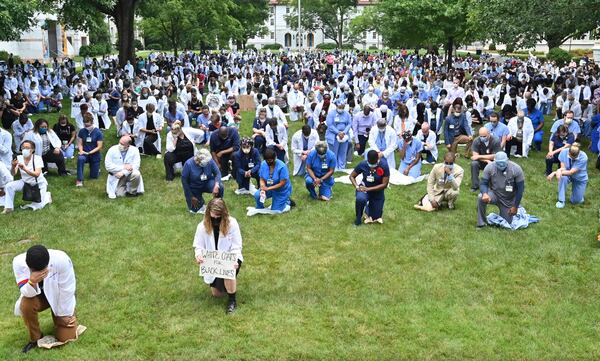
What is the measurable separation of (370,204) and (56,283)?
531 cm

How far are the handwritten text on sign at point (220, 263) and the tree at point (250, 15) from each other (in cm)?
5350

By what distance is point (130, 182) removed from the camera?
11688mm

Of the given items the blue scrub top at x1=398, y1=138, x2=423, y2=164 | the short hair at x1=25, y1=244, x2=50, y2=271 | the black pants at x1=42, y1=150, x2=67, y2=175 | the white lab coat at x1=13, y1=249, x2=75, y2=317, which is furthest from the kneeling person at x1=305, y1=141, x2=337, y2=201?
the short hair at x1=25, y1=244, x2=50, y2=271

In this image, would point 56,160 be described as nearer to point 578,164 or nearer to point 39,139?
point 39,139

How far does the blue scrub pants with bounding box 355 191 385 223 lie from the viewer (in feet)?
31.7

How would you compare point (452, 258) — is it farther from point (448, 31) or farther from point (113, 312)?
point (448, 31)

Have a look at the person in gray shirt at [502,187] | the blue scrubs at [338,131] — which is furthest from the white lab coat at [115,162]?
the person in gray shirt at [502,187]

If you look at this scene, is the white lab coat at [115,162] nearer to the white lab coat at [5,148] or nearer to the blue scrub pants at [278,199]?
the white lab coat at [5,148]

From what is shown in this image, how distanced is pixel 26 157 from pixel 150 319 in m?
5.17

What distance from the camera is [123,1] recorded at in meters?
29.2

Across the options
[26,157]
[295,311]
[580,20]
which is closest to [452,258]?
[295,311]

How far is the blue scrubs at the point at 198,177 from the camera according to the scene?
10109 mm

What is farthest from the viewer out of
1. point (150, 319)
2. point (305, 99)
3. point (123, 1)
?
point (123, 1)

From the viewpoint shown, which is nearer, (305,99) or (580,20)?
(580,20)
